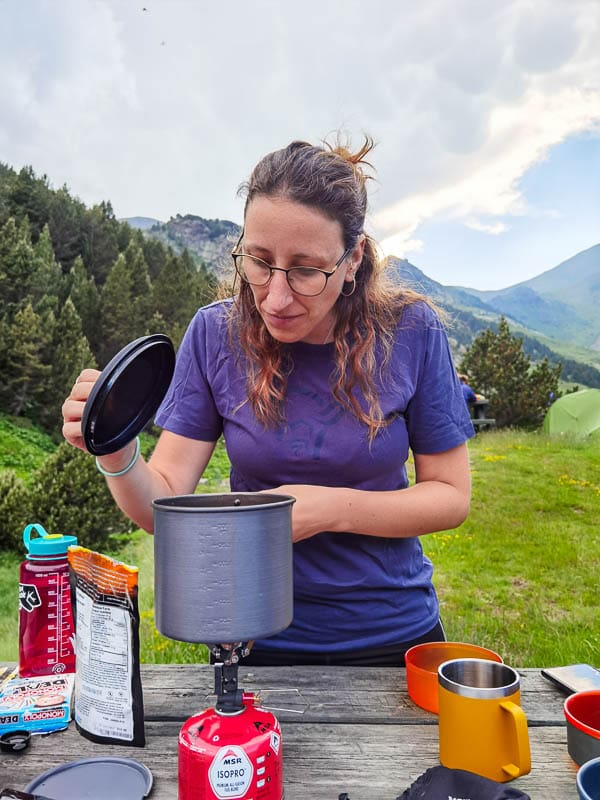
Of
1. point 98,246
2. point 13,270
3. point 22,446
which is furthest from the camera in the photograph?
point 98,246

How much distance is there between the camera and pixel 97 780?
33.1 inches

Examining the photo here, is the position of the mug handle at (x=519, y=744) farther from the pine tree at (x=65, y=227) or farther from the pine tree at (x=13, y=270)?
the pine tree at (x=65, y=227)

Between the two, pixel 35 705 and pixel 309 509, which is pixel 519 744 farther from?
pixel 35 705

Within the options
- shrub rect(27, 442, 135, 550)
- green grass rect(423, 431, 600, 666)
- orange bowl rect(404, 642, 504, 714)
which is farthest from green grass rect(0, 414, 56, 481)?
orange bowl rect(404, 642, 504, 714)

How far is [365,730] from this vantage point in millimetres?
982

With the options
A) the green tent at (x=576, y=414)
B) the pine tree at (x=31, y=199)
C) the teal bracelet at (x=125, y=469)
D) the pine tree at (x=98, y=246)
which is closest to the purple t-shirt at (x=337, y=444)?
the teal bracelet at (x=125, y=469)

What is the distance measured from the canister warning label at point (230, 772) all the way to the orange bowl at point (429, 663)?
449 millimetres

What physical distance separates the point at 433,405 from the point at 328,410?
0.75 ft

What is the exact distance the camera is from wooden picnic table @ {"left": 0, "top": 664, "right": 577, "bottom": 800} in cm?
84

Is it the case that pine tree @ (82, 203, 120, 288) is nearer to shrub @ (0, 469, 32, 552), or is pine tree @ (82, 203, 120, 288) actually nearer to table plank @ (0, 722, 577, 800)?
shrub @ (0, 469, 32, 552)

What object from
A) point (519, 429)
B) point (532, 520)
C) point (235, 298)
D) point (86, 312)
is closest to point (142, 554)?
point (532, 520)

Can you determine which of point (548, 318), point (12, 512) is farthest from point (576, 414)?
point (548, 318)

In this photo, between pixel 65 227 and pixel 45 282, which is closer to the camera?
pixel 45 282

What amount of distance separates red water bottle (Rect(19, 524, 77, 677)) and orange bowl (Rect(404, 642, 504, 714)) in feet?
1.84
